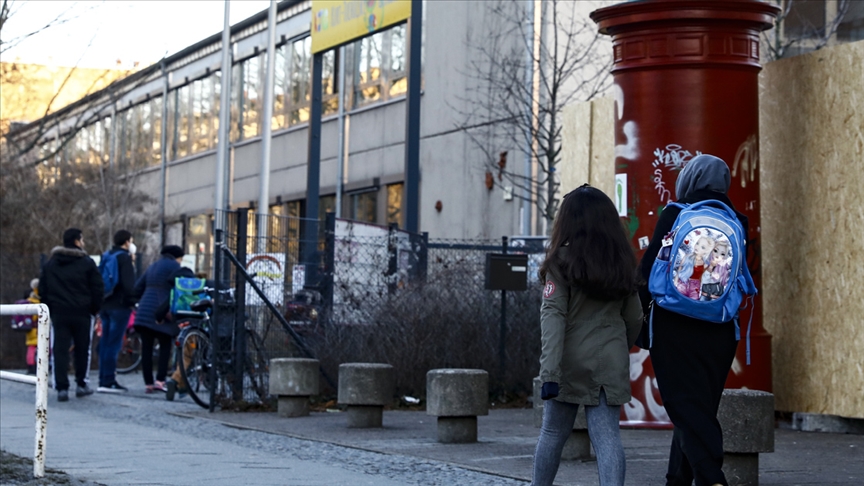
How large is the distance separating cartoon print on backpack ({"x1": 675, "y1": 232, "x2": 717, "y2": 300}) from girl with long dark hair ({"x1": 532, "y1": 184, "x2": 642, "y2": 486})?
0.26m

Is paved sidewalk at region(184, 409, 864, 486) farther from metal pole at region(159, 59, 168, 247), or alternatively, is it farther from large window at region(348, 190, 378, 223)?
metal pole at region(159, 59, 168, 247)

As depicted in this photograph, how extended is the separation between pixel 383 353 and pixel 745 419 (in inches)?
256

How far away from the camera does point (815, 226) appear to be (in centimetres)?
1009

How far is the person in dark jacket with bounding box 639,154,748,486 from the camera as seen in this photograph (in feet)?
20.2

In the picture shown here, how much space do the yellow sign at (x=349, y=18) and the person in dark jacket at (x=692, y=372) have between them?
1004cm

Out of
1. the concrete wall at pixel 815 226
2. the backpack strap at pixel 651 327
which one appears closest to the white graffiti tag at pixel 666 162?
the concrete wall at pixel 815 226

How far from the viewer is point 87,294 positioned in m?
14.5

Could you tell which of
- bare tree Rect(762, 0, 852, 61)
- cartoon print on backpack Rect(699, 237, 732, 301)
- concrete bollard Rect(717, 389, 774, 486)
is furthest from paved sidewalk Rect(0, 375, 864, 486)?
bare tree Rect(762, 0, 852, 61)

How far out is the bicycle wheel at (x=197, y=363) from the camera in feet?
44.3

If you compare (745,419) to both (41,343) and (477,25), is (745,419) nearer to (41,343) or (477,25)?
(41,343)

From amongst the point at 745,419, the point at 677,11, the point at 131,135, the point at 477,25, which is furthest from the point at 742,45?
the point at 131,135

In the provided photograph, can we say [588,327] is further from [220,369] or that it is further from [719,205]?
[220,369]

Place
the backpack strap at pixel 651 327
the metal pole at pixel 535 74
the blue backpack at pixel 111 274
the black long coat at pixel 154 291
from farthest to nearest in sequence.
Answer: the metal pole at pixel 535 74
the blue backpack at pixel 111 274
the black long coat at pixel 154 291
the backpack strap at pixel 651 327

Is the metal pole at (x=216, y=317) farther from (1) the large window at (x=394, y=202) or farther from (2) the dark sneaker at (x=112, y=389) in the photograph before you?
(1) the large window at (x=394, y=202)
